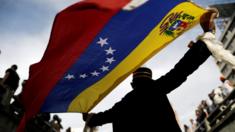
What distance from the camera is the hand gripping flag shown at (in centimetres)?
388

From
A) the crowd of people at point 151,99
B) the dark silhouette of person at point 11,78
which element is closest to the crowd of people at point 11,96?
the dark silhouette of person at point 11,78

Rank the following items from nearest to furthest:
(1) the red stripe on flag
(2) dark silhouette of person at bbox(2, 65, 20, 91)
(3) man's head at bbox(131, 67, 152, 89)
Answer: (3) man's head at bbox(131, 67, 152, 89) < (1) the red stripe on flag < (2) dark silhouette of person at bbox(2, 65, 20, 91)

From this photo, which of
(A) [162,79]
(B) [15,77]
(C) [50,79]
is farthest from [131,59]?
(B) [15,77]

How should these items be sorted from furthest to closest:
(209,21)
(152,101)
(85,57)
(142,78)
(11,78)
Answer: (11,78)
(85,57)
(209,21)
(142,78)
(152,101)

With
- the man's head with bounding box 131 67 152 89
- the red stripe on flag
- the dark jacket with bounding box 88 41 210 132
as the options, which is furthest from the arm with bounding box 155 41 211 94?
the red stripe on flag

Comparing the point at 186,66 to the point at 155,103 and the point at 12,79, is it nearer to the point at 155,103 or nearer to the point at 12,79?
the point at 155,103

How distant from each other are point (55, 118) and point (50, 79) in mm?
10045

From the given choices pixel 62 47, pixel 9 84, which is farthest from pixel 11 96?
pixel 62 47

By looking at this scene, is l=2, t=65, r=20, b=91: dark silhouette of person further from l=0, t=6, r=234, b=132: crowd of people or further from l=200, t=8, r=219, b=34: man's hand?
l=200, t=8, r=219, b=34: man's hand

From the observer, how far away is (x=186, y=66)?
2562 mm

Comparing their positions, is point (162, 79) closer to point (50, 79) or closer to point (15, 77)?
point (50, 79)

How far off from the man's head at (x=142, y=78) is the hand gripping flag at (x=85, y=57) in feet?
3.25

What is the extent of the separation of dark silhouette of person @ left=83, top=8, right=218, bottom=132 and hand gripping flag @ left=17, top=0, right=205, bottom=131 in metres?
1.04

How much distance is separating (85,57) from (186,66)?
1.75 meters
